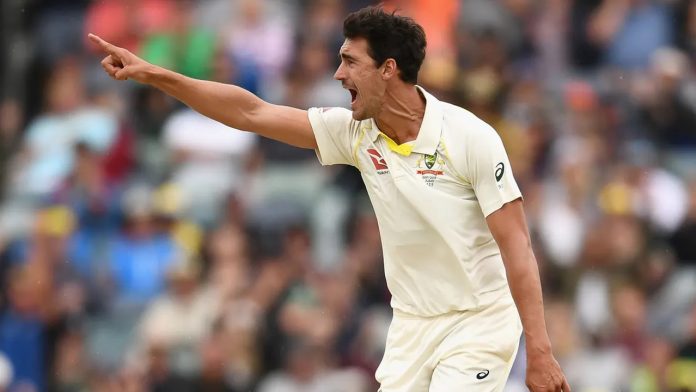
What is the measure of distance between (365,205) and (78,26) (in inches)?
178

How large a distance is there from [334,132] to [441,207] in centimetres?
72

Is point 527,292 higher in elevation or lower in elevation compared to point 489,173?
lower

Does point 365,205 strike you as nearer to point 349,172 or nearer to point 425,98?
point 349,172

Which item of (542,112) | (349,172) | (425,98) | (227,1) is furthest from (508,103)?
(425,98)

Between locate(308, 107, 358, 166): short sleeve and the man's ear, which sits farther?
locate(308, 107, 358, 166): short sleeve

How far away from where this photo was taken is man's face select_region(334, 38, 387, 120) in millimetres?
6965

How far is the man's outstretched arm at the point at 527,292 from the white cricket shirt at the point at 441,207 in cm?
8

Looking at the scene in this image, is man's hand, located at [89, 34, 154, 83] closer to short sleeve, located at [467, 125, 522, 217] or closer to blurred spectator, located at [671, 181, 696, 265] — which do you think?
short sleeve, located at [467, 125, 522, 217]

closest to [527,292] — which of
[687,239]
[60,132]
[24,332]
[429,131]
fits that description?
[429,131]

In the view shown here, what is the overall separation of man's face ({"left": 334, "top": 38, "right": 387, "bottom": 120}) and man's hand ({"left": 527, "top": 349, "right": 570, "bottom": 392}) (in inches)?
55.1

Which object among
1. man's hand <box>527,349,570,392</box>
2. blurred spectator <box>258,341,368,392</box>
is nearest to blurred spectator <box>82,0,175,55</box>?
blurred spectator <box>258,341,368,392</box>

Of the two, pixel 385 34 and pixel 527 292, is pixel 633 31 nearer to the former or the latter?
pixel 385 34

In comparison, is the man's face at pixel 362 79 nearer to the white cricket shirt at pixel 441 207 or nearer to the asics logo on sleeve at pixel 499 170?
the white cricket shirt at pixel 441 207

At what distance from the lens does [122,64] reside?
22.9 ft
